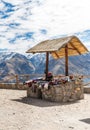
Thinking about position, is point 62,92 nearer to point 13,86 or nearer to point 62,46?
point 62,46

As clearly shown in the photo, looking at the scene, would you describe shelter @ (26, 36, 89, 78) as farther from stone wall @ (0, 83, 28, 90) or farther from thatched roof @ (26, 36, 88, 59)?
stone wall @ (0, 83, 28, 90)

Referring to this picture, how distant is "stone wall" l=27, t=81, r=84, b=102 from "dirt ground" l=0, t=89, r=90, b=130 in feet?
3.84

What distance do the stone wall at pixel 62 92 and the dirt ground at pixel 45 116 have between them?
1.17 m

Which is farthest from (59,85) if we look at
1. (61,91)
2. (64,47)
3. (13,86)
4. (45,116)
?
(13,86)

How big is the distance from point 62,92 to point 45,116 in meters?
6.05

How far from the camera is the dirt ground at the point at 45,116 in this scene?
13.0 metres

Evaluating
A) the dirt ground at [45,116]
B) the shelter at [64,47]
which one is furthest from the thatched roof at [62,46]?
the dirt ground at [45,116]

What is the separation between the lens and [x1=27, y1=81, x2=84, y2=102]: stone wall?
21219 millimetres

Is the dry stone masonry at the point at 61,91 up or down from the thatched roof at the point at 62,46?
down

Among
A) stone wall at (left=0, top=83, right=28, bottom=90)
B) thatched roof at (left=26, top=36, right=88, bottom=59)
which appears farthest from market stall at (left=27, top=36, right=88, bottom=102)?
stone wall at (left=0, top=83, right=28, bottom=90)

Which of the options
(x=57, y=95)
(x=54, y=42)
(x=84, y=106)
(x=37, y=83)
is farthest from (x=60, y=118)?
(x=54, y=42)

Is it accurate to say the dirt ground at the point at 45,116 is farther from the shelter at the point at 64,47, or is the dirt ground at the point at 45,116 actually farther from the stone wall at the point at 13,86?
the stone wall at the point at 13,86

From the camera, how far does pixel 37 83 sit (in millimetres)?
22609

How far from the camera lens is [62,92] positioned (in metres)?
21.3
